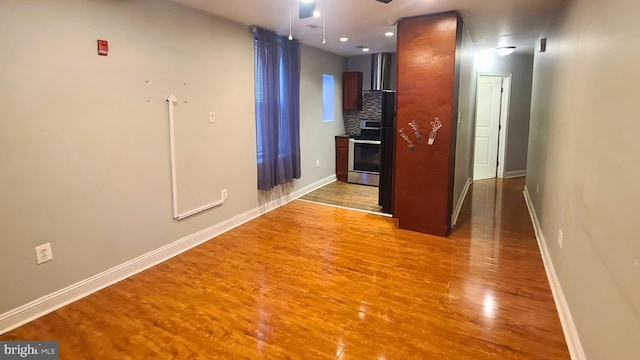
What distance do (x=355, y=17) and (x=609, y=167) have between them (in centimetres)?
273

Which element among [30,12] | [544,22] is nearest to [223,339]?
[30,12]

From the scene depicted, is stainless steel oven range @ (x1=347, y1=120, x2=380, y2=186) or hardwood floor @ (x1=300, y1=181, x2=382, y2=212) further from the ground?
stainless steel oven range @ (x1=347, y1=120, x2=380, y2=186)

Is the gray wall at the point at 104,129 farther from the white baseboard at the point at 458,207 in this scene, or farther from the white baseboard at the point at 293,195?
the white baseboard at the point at 458,207

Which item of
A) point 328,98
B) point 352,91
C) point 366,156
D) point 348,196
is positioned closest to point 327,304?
point 348,196

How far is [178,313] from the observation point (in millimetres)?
2396

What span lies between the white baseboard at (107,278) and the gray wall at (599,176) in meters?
3.07


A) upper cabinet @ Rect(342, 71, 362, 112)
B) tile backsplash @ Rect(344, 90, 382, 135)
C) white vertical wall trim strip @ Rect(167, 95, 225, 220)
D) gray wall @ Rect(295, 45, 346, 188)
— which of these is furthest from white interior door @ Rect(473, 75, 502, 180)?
white vertical wall trim strip @ Rect(167, 95, 225, 220)

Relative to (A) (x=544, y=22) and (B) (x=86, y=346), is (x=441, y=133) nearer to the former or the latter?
(A) (x=544, y=22)

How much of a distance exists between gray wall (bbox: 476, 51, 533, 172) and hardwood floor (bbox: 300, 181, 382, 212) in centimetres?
284

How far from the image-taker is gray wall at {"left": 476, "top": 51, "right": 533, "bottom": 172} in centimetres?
641

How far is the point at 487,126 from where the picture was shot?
6723 millimetres

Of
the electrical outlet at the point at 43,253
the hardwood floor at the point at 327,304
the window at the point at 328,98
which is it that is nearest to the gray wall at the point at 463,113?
the hardwood floor at the point at 327,304

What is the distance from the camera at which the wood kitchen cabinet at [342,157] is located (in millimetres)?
6410

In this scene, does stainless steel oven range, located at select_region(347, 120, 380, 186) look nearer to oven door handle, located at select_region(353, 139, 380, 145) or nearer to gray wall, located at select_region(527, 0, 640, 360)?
oven door handle, located at select_region(353, 139, 380, 145)
